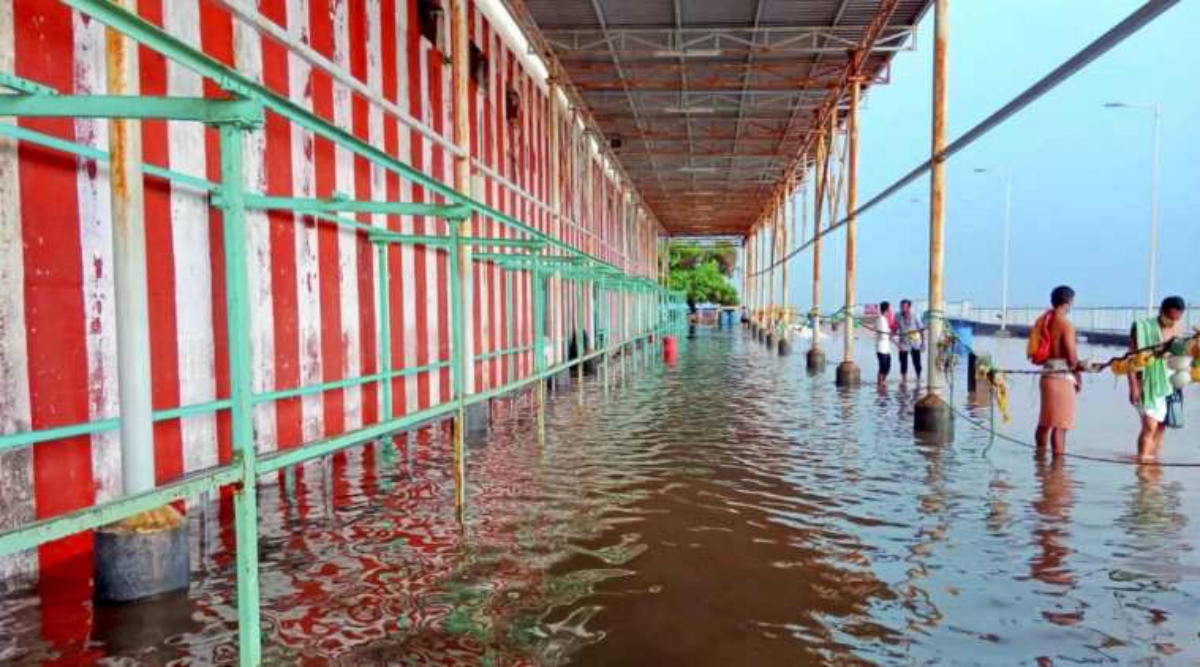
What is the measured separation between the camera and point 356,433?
12.7ft

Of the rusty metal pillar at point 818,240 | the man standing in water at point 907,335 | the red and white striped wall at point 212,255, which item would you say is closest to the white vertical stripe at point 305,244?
the red and white striped wall at point 212,255

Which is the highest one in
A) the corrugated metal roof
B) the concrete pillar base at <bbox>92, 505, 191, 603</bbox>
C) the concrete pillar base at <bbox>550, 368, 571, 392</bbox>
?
the corrugated metal roof

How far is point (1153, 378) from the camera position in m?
7.81

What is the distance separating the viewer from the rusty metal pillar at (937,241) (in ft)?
30.8

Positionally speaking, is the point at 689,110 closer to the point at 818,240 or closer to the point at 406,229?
the point at 818,240

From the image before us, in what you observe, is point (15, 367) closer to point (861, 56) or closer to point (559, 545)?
point (559, 545)

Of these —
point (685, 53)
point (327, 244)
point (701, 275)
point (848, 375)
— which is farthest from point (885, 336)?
point (701, 275)

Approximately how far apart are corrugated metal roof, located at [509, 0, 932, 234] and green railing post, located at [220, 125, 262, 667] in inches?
401

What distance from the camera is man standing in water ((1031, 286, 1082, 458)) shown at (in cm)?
778

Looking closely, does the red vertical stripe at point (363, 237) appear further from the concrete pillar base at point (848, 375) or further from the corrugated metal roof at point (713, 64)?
the concrete pillar base at point (848, 375)

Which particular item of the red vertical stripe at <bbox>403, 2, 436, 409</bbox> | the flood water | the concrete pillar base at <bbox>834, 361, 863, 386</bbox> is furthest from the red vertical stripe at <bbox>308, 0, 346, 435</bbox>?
the concrete pillar base at <bbox>834, 361, 863, 386</bbox>

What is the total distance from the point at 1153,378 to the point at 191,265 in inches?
337

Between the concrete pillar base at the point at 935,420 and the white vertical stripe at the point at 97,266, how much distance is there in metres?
8.39

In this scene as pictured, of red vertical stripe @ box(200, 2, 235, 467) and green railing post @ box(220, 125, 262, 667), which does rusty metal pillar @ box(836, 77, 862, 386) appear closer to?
red vertical stripe @ box(200, 2, 235, 467)
